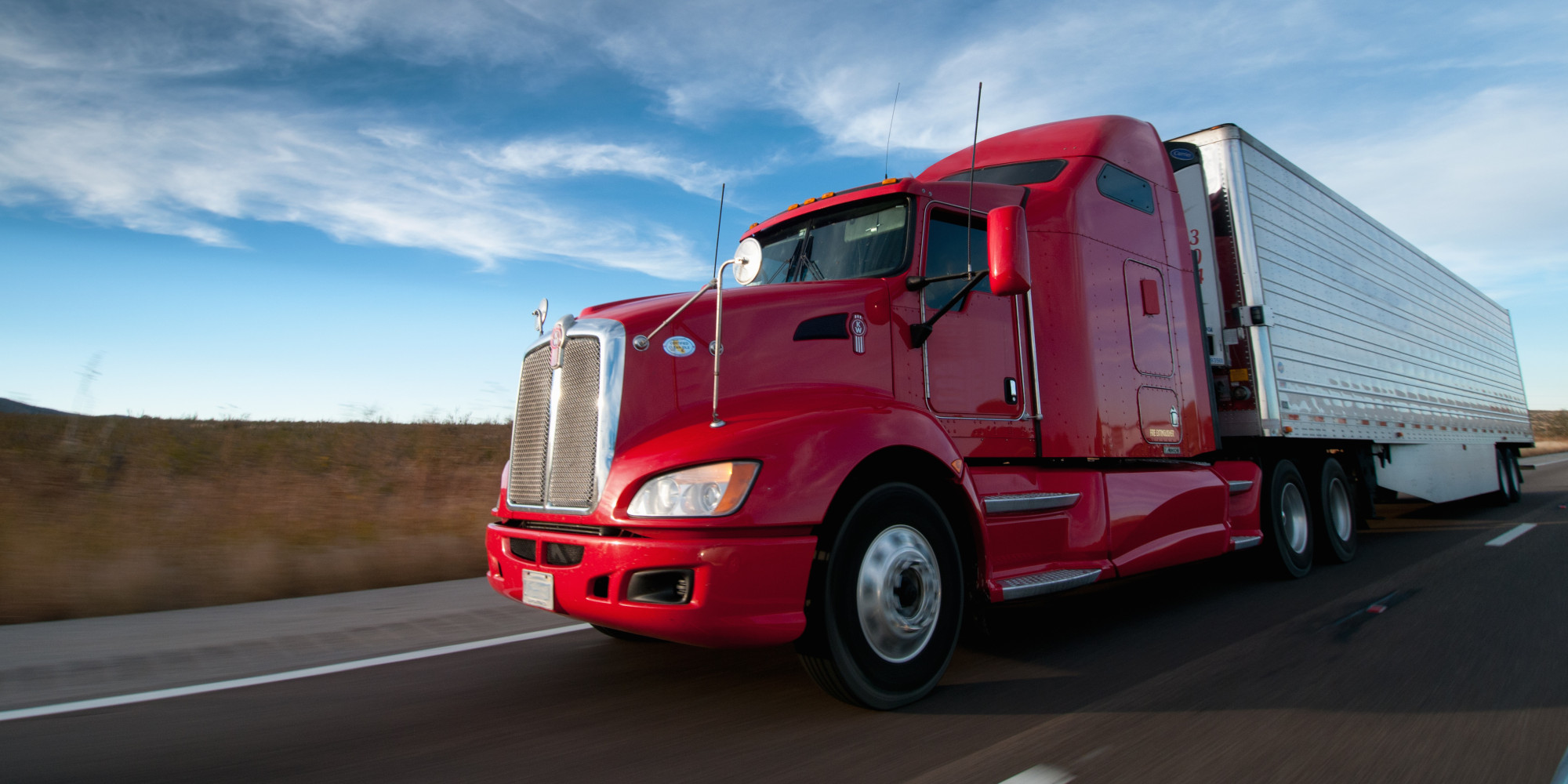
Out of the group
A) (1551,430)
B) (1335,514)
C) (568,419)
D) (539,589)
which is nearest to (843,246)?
(568,419)

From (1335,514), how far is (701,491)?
7219mm

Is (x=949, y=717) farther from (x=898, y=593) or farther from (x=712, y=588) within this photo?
(x=712, y=588)

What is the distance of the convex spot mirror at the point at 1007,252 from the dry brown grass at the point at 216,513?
551 cm

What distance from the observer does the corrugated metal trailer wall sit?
713 centimetres

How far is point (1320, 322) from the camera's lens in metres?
8.02

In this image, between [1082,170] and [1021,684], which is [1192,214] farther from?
→ [1021,684]

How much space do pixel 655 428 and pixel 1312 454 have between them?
708cm

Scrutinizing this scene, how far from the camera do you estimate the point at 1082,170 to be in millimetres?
5527

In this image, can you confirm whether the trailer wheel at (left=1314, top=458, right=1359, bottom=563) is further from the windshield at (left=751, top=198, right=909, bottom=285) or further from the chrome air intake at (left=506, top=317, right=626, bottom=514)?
the chrome air intake at (left=506, top=317, right=626, bottom=514)

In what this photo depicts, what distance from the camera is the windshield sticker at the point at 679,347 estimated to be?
3.70 m

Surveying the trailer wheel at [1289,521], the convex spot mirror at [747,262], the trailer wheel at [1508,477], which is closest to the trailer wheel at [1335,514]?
the trailer wheel at [1289,521]

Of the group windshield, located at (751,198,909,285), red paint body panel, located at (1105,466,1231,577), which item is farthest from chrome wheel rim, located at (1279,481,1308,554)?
windshield, located at (751,198,909,285)

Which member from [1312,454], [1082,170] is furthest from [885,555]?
[1312,454]

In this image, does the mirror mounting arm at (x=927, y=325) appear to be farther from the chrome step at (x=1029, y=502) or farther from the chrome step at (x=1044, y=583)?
the chrome step at (x=1044, y=583)
